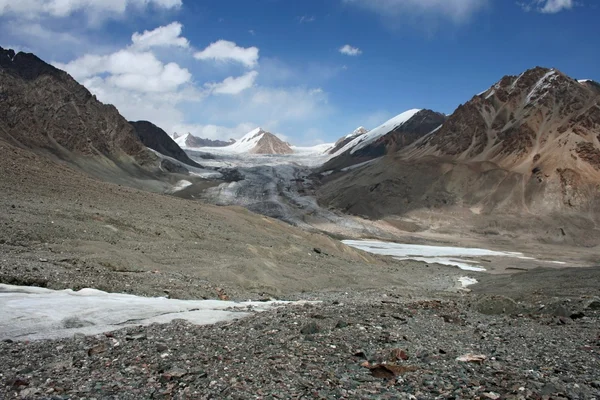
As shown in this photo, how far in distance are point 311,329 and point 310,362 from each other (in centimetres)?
189

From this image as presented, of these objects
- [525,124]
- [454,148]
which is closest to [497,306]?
[525,124]

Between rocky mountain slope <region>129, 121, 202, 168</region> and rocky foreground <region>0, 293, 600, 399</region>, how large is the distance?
15522 centimetres

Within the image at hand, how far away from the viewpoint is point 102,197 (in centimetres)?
2780

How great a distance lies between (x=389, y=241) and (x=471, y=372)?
62.2 m

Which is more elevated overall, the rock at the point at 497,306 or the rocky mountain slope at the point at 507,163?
the rocky mountain slope at the point at 507,163

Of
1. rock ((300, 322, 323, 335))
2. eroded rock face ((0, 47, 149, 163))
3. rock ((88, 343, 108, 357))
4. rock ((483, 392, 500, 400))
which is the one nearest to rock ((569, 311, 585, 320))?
rock ((300, 322, 323, 335))

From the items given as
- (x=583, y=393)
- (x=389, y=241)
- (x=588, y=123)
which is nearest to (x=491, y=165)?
(x=588, y=123)

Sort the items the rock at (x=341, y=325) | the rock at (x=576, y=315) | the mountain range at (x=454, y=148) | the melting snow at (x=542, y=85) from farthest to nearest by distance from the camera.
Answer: the melting snow at (x=542, y=85) < the mountain range at (x=454, y=148) < the rock at (x=576, y=315) < the rock at (x=341, y=325)

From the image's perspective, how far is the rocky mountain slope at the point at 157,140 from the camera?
158 metres

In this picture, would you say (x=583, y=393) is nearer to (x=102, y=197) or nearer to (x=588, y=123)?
(x=102, y=197)

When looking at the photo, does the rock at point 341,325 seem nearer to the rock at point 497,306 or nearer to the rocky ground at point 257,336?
the rocky ground at point 257,336

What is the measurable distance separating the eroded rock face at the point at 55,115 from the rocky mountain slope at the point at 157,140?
45.0 meters

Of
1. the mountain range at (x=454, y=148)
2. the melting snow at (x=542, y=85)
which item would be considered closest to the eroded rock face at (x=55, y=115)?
the mountain range at (x=454, y=148)

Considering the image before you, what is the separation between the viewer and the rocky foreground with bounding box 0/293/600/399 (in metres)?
6.37
